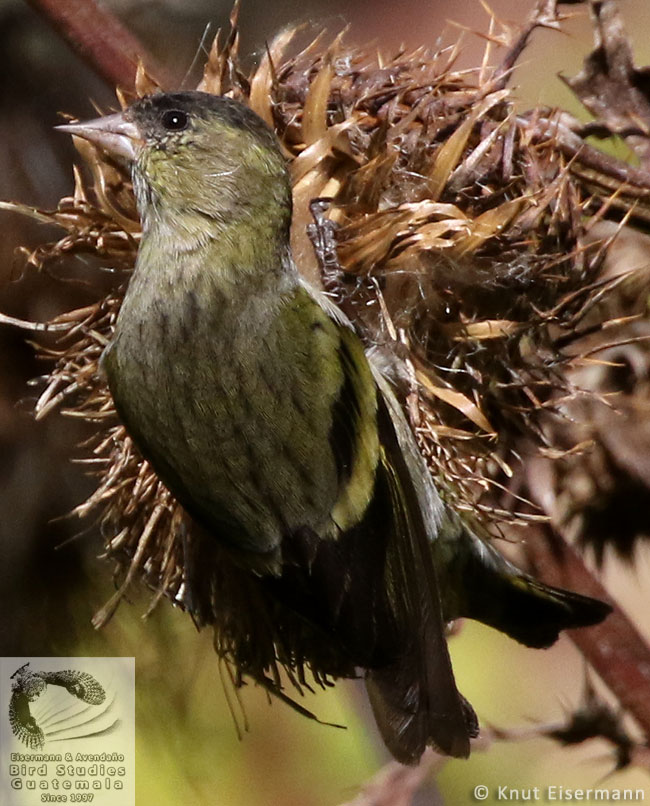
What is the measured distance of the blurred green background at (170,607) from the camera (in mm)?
894

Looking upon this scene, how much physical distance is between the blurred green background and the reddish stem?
12 millimetres

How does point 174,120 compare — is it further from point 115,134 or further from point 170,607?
point 170,607

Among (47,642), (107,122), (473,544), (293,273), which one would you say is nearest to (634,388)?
(473,544)

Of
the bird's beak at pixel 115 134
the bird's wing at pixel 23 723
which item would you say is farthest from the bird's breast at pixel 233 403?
the bird's wing at pixel 23 723

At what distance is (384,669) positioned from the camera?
31.2 inches

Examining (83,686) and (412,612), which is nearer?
(412,612)

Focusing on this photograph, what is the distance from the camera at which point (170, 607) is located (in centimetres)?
93

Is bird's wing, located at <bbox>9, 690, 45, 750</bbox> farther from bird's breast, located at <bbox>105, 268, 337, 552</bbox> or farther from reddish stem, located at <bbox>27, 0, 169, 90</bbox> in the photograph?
reddish stem, located at <bbox>27, 0, 169, 90</bbox>

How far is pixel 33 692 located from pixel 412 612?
16.9 inches

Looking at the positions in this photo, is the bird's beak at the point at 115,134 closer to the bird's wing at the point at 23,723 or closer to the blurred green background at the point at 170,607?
the blurred green background at the point at 170,607

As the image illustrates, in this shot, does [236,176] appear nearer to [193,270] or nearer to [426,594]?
[193,270]

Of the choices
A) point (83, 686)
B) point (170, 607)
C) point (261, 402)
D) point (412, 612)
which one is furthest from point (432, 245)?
point (83, 686)

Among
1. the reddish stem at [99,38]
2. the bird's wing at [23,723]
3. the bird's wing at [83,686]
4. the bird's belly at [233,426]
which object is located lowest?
the bird's wing at [23,723]

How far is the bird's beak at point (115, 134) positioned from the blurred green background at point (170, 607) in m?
0.13
